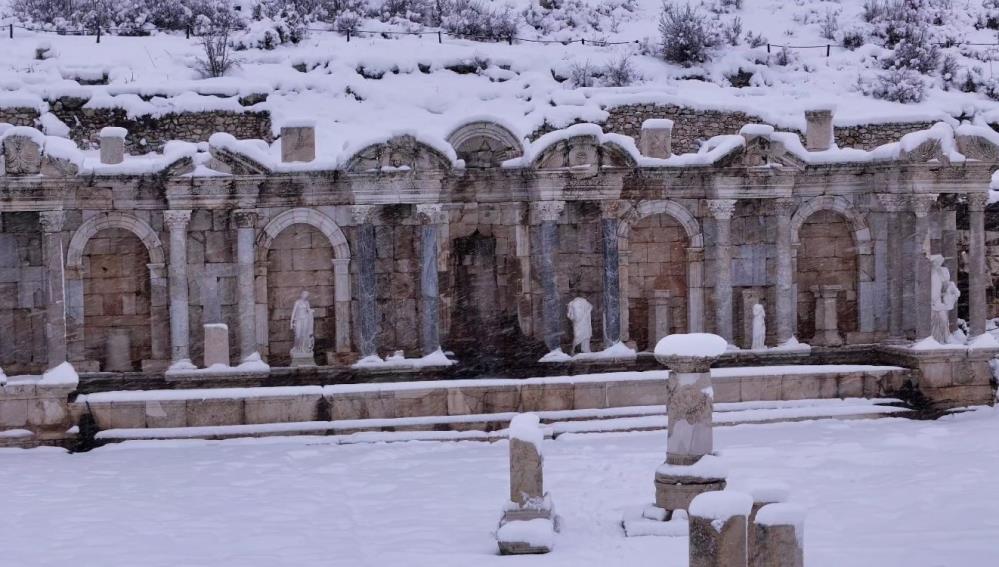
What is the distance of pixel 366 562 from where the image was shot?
11.2m

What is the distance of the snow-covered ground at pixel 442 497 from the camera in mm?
11453

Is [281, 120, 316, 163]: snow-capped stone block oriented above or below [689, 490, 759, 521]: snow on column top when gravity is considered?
above

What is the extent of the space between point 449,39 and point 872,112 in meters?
11.3

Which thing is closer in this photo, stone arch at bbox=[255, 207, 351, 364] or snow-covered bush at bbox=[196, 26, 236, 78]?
stone arch at bbox=[255, 207, 351, 364]

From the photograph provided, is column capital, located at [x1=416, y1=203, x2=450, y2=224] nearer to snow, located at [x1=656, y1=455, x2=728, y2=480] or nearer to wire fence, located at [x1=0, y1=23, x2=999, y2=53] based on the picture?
snow, located at [x1=656, y1=455, x2=728, y2=480]

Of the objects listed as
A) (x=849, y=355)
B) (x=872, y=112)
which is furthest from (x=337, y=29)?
(x=849, y=355)

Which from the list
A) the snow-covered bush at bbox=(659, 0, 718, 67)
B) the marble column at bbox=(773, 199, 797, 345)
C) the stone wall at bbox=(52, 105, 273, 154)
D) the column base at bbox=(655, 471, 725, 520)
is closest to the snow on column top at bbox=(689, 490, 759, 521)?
the column base at bbox=(655, 471, 725, 520)

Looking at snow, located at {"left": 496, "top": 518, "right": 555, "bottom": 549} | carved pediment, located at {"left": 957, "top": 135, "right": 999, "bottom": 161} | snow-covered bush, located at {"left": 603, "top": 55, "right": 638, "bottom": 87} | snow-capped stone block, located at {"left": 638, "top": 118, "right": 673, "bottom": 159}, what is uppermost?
snow-covered bush, located at {"left": 603, "top": 55, "right": 638, "bottom": 87}

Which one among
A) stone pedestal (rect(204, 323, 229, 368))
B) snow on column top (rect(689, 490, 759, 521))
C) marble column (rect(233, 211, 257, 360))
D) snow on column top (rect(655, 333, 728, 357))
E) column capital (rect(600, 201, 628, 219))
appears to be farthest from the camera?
column capital (rect(600, 201, 628, 219))

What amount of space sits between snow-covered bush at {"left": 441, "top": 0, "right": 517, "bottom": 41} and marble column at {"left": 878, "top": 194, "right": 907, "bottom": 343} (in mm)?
16123

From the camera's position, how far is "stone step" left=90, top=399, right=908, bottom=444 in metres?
17.3

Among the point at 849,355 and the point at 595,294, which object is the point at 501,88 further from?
the point at 849,355

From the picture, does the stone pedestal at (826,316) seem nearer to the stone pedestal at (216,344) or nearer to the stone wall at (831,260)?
the stone wall at (831,260)

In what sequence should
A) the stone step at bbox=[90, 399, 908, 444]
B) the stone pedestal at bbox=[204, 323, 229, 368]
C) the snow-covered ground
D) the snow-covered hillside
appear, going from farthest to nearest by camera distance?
the snow-covered hillside
the stone pedestal at bbox=[204, 323, 229, 368]
the stone step at bbox=[90, 399, 908, 444]
the snow-covered ground
